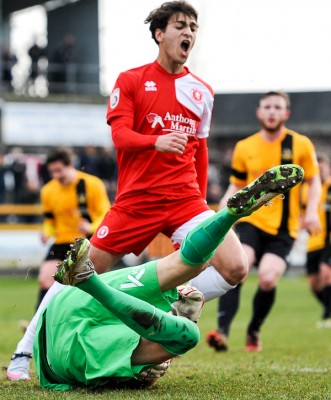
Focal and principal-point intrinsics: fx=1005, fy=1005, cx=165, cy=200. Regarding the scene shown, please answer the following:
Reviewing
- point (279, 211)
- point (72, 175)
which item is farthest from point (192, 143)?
point (72, 175)

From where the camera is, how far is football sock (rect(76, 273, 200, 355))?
212 inches

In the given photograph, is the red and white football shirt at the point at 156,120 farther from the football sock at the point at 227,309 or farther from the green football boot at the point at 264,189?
the football sock at the point at 227,309

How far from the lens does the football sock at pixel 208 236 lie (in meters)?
5.44

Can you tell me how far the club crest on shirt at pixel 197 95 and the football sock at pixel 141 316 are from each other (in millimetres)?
1906

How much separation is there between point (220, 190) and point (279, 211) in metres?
15.4

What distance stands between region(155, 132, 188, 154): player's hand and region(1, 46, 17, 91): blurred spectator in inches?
936

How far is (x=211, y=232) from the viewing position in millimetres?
5441

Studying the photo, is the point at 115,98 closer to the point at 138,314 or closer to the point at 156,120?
the point at 156,120

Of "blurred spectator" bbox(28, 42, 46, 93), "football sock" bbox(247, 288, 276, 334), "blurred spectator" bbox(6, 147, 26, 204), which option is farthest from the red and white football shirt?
"blurred spectator" bbox(28, 42, 46, 93)

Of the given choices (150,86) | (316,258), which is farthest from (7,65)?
(150,86)

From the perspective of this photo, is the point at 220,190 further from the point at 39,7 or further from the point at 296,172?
the point at 296,172

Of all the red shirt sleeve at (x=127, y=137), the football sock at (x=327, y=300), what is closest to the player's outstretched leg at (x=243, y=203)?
the red shirt sleeve at (x=127, y=137)

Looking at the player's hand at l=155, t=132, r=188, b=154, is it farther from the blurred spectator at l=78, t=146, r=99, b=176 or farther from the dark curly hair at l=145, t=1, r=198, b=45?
the blurred spectator at l=78, t=146, r=99, b=176

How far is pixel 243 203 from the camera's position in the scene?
17.4 feet
